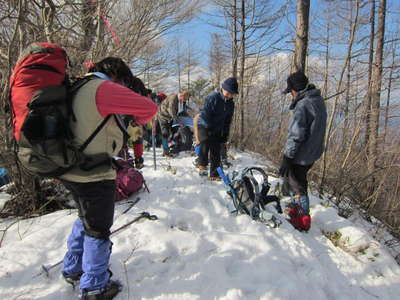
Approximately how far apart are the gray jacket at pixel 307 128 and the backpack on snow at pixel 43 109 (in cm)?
240

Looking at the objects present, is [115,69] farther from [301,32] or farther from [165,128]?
[165,128]

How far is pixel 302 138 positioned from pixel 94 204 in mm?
2419

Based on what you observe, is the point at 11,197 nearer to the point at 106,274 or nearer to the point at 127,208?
the point at 127,208

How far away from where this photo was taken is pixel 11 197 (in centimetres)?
287

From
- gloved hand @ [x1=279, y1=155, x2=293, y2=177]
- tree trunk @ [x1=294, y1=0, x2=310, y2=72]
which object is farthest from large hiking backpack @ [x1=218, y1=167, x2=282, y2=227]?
tree trunk @ [x1=294, y1=0, x2=310, y2=72]

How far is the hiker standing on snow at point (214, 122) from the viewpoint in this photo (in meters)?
3.85

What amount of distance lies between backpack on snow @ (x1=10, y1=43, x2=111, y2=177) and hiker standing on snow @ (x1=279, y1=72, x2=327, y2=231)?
242 centimetres

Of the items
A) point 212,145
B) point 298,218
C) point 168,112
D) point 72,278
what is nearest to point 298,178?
point 298,218

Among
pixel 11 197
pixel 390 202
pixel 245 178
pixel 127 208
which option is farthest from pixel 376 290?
pixel 11 197

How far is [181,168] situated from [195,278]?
3012mm

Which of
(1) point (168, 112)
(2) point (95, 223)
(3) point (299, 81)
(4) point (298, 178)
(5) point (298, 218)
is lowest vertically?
(5) point (298, 218)

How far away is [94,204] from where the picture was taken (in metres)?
1.49

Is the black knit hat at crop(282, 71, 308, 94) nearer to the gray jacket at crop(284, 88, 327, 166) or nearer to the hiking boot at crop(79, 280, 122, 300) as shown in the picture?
the gray jacket at crop(284, 88, 327, 166)

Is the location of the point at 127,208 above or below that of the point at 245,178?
below
